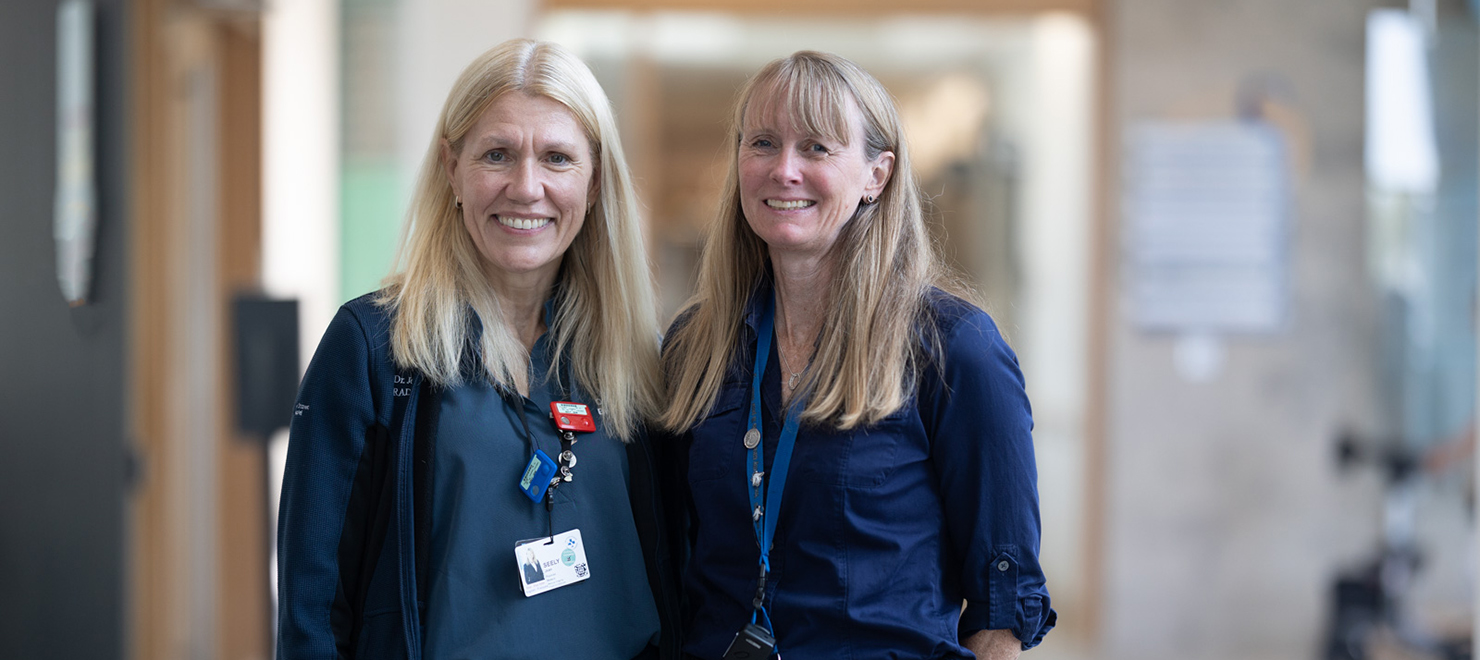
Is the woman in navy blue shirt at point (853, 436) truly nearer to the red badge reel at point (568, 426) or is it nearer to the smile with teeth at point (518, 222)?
the red badge reel at point (568, 426)

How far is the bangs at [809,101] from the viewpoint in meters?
1.61

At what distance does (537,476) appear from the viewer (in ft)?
5.21

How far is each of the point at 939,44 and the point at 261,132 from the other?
9.26ft

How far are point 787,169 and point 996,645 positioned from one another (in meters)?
0.77

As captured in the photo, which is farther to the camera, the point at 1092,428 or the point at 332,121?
the point at 1092,428

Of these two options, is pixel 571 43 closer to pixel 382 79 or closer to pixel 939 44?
pixel 382 79

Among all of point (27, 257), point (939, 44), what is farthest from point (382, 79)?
point (27, 257)

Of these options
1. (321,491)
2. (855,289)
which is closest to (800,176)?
(855,289)

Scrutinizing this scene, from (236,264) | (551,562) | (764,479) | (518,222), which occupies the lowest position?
(551,562)

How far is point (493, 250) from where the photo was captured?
1.65 meters

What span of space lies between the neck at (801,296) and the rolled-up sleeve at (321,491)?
641 mm

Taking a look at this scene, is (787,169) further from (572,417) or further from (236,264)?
(236,264)

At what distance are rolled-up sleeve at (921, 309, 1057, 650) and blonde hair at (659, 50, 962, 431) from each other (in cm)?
7


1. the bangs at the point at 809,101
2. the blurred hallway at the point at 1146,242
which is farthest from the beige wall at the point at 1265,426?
the bangs at the point at 809,101
